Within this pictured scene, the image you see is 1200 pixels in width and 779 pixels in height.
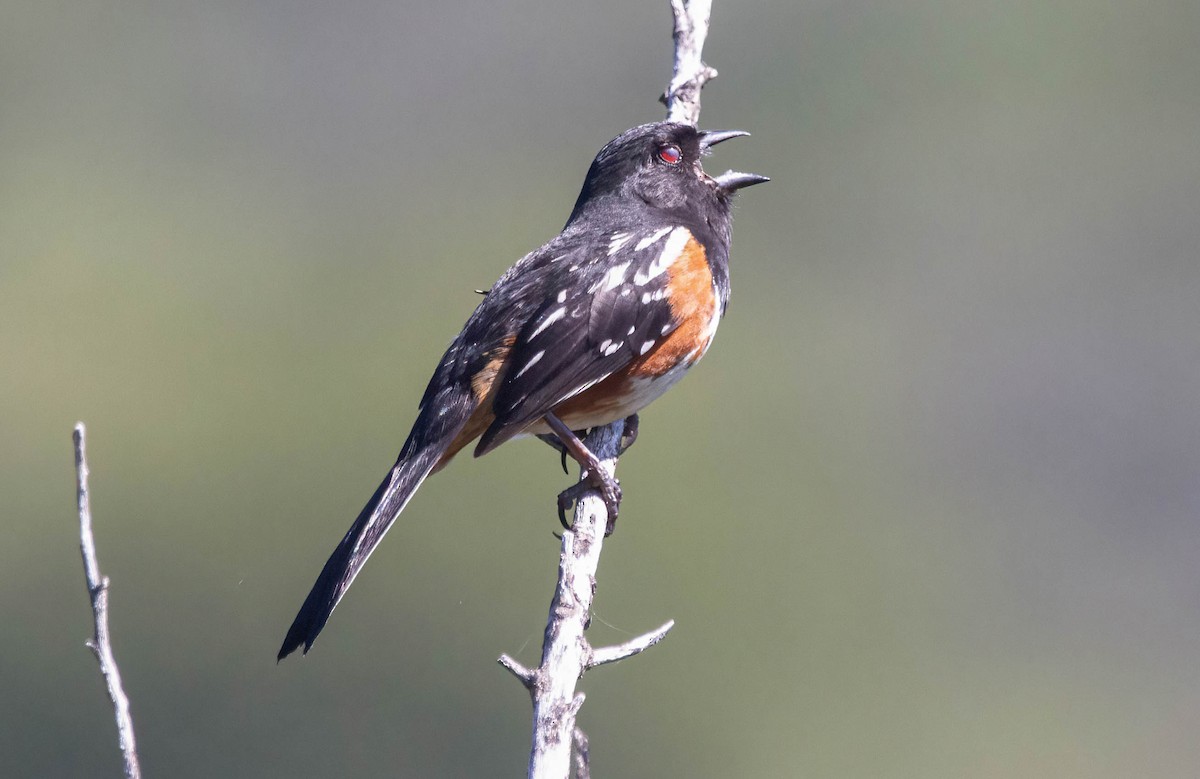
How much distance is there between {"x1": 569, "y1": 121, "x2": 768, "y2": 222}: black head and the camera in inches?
180

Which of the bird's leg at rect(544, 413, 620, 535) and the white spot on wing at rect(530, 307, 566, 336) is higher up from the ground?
the white spot on wing at rect(530, 307, 566, 336)

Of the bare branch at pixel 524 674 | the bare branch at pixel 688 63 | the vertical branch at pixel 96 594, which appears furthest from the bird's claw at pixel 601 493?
the vertical branch at pixel 96 594

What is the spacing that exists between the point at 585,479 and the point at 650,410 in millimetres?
19244

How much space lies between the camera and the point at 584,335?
4.13 metres

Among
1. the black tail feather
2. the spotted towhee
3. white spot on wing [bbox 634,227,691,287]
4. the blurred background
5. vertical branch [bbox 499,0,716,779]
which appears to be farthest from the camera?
the blurred background

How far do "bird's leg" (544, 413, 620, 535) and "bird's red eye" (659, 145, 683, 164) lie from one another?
3.09ft

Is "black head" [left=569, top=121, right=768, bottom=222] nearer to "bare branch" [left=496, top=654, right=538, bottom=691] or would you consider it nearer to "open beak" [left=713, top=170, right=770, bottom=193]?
"open beak" [left=713, top=170, right=770, bottom=193]

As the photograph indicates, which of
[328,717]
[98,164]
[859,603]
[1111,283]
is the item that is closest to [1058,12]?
[1111,283]

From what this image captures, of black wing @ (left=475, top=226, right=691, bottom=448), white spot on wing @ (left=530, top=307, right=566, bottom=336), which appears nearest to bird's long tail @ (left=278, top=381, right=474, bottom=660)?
black wing @ (left=475, top=226, right=691, bottom=448)

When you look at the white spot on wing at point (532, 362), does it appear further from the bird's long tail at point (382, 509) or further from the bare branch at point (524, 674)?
the bare branch at point (524, 674)

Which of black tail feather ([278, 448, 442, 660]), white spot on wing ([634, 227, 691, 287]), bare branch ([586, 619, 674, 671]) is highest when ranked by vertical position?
white spot on wing ([634, 227, 691, 287])

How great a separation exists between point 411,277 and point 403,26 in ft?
44.1

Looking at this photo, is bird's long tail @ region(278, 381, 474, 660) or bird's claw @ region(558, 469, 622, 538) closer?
bird's long tail @ region(278, 381, 474, 660)

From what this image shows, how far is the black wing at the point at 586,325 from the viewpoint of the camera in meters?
4.06
